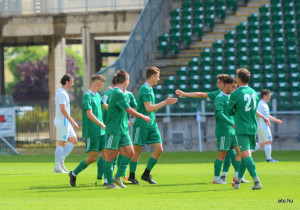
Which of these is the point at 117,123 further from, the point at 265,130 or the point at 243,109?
the point at 265,130

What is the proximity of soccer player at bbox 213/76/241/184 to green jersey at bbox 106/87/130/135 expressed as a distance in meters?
1.66

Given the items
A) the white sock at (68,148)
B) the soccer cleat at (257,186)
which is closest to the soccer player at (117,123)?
the soccer cleat at (257,186)

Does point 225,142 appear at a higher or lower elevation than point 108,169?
higher

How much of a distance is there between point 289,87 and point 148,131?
15.8 m

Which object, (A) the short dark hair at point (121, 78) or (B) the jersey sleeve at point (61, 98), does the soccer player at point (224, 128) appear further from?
(B) the jersey sleeve at point (61, 98)

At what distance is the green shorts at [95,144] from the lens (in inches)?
502

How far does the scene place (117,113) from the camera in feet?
38.8

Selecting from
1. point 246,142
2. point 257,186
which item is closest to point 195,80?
point 246,142

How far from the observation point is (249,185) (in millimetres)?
12383

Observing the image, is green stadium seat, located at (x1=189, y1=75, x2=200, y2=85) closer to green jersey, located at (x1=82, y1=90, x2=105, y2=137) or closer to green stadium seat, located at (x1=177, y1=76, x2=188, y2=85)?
green stadium seat, located at (x1=177, y1=76, x2=188, y2=85)

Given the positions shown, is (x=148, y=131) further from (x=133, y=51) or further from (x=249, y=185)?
(x=133, y=51)

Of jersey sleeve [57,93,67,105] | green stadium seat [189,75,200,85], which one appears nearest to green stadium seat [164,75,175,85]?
green stadium seat [189,75,200,85]

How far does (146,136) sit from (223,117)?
1.42 m

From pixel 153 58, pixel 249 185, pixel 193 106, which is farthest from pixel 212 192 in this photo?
pixel 153 58
